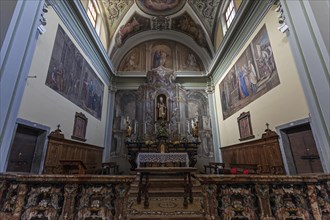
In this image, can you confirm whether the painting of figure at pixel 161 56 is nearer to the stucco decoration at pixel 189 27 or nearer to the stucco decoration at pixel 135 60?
the stucco decoration at pixel 135 60

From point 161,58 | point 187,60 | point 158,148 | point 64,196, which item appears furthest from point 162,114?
point 64,196

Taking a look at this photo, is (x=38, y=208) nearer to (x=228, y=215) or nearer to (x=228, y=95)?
(x=228, y=215)

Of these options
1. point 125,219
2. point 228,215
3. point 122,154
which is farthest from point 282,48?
point 122,154

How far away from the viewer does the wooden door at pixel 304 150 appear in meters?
3.83

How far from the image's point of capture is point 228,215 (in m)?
2.26

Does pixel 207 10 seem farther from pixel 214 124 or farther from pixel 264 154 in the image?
pixel 264 154

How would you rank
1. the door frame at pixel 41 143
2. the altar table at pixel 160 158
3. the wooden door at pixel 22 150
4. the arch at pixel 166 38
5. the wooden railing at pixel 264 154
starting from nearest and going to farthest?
the wooden door at pixel 22 150, the door frame at pixel 41 143, the wooden railing at pixel 264 154, the altar table at pixel 160 158, the arch at pixel 166 38

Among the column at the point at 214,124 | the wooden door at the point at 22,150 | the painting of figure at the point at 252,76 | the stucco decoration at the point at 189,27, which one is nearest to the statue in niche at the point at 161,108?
the column at the point at 214,124

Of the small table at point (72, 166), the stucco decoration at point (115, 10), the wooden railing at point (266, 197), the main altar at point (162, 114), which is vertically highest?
the stucco decoration at point (115, 10)

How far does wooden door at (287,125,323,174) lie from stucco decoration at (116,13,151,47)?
10203 millimetres

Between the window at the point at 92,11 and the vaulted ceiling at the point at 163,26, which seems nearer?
the window at the point at 92,11

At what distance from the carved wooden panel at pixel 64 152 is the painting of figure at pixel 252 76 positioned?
6924 mm

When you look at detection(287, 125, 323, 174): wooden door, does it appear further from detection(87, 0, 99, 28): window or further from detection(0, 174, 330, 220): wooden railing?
detection(87, 0, 99, 28): window

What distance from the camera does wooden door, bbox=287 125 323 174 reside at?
3826 mm
